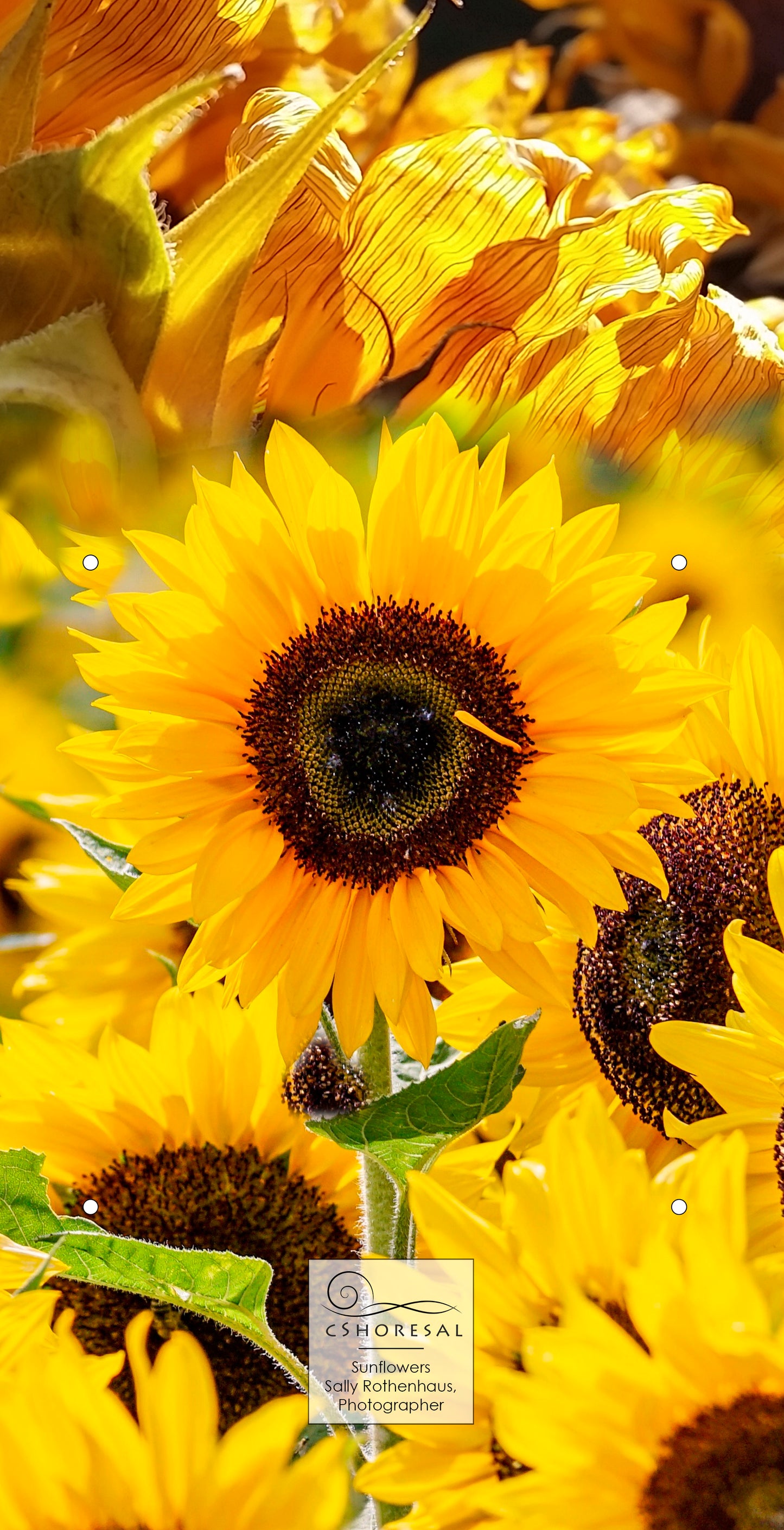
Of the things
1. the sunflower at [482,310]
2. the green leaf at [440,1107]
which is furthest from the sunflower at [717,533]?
the green leaf at [440,1107]

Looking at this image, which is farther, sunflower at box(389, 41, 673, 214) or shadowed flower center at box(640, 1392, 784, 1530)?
sunflower at box(389, 41, 673, 214)

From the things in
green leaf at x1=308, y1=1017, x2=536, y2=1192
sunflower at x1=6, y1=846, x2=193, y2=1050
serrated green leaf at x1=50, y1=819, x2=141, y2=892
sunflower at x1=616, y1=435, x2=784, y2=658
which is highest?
sunflower at x1=616, y1=435, x2=784, y2=658

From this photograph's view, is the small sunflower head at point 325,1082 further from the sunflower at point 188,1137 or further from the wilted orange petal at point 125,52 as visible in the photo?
the wilted orange petal at point 125,52

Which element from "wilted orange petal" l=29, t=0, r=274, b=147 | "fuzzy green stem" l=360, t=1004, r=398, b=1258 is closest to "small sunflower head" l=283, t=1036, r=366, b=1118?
"fuzzy green stem" l=360, t=1004, r=398, b=1258

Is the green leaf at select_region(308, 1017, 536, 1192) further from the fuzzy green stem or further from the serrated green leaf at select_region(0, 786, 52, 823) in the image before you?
the serrated green leaf at select_region(0, 786, 52, 823)

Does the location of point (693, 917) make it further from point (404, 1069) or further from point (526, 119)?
point (526, 119)

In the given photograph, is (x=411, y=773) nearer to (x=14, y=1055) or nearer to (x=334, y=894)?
(x=334, y=894)

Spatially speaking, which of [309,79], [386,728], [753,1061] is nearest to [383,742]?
[386,728]
